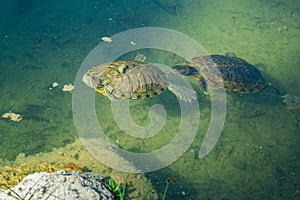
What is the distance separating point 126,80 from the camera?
415 cm

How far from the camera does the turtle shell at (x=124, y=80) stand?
13.6ft

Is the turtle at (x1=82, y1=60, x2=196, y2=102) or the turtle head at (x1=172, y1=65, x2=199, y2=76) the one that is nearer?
the turtle at (x1=82, y1=60, x2=196, y2=102)

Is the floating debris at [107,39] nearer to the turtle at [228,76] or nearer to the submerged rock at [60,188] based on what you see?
the turtle at [228,76]

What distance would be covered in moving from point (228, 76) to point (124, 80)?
1.93 meters

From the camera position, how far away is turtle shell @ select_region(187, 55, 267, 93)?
4.71m

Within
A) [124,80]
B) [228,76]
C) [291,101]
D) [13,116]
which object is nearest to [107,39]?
[124,80]

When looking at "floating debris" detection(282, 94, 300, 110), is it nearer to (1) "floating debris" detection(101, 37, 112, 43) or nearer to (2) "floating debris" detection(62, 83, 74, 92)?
(1) "floating debris" detection(101, 37, 112, 43)

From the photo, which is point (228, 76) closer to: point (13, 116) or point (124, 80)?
point (124, 80)

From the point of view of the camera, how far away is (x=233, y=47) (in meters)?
5.90

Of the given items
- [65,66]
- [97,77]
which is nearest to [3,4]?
[65,66]

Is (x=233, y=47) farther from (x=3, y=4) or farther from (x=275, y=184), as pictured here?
(x=3, y=4)

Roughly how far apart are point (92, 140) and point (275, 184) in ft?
8.90

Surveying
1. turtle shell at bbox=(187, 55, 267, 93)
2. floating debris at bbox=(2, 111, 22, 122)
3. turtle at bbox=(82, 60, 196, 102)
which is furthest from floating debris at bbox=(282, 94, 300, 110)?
floating debris at bbox=(2, 111, 22, 122)

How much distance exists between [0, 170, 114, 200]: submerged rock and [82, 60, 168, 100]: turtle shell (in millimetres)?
2149
